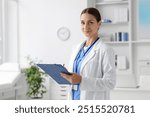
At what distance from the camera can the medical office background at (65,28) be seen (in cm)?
566

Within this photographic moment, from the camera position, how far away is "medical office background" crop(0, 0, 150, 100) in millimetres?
5664

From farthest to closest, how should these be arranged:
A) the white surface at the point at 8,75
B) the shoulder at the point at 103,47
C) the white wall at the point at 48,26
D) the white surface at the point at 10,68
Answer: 1. the white wall at the point at 48,26
2. the white surface at the point at 10,68
3. the white surface at the point at 8,75
4. the shoulder at the point at 103,47

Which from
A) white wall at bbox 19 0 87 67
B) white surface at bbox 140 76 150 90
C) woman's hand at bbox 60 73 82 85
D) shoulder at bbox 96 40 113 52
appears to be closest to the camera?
woman's hand at bbox 60 73 82 85

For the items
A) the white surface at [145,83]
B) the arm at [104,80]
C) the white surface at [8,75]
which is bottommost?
the white surface at [145,83]

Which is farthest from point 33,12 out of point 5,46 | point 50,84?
point 50,84

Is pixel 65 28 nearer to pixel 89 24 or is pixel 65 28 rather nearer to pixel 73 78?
pixel 89 24

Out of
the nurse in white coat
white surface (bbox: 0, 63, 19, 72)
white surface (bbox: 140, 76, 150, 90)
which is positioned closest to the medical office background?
white surface (bbox: 0, 63, 19, 72)

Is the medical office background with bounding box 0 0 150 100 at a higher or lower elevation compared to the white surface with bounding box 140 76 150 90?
higher

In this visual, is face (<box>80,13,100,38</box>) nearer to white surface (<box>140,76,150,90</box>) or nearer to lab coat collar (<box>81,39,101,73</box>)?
lab coat collar (<box>81,39,101,73</box>)

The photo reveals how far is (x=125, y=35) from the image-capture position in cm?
568

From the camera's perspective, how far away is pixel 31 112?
1605 millimetres

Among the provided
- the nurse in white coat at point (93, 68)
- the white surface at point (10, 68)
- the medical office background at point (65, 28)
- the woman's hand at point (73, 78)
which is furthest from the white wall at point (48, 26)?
the woman's hand at point (73, 78)

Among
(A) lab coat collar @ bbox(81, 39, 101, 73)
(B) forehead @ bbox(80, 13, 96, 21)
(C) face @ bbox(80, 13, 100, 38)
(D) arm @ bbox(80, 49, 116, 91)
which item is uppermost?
(B) forehead @ bbox(80, 13, 96, 21)

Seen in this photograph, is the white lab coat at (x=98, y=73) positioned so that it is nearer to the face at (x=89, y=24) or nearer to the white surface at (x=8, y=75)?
the face at (x=89, y=24)
